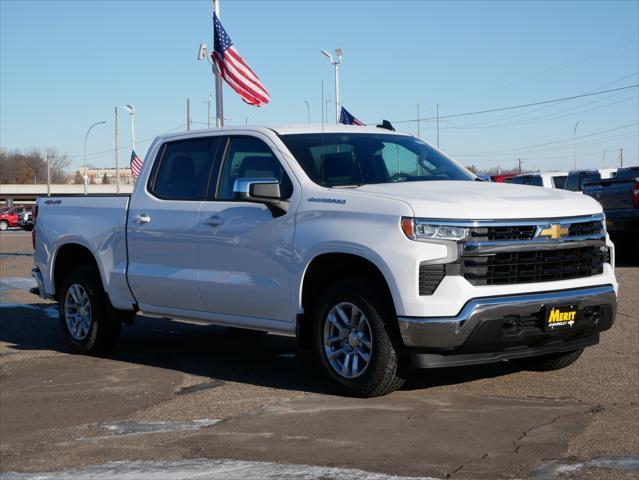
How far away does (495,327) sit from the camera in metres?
6.63

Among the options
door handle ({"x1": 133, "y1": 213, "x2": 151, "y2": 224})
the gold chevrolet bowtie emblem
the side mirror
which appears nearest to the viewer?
the gold chevrolet bowtie emblem

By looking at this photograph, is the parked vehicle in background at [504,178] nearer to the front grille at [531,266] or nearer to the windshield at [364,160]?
the windshield at [364,160]

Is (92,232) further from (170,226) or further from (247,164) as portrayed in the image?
(247,164)

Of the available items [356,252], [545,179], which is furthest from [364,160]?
[545,179]

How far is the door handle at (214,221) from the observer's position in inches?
319

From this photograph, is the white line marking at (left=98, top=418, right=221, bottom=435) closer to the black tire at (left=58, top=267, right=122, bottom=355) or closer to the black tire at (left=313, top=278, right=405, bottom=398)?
the black tire at (left=313, top=278, right=405, bottom=398)

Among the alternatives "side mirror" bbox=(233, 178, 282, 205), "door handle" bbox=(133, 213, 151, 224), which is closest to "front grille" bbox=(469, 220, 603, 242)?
"side mirror" bbox=(233, 178, 282, 205)

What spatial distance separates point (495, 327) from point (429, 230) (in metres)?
0.78

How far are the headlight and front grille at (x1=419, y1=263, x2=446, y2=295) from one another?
193 mm

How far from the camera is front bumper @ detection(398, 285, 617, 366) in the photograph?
6555 mm

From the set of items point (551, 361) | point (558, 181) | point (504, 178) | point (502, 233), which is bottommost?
point (551, 361)

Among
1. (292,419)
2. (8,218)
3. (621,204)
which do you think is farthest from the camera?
(8,218)

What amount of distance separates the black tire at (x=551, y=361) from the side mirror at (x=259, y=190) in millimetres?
2463

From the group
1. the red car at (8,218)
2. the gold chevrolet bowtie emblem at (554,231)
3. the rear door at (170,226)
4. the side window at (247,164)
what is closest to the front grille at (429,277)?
the gold chevrolet bowtie emblem at (554,231)
